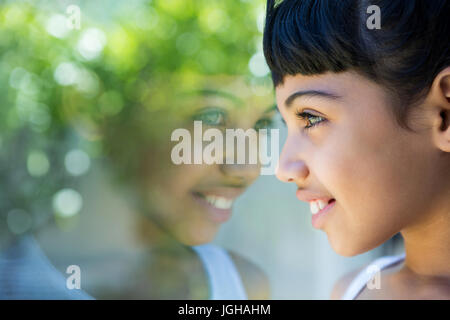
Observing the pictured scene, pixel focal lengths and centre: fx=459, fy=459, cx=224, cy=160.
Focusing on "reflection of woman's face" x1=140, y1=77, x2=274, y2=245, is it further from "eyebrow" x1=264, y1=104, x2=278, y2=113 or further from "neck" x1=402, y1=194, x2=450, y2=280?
"neck" x1=402, y1=194, x2=450, y2=280

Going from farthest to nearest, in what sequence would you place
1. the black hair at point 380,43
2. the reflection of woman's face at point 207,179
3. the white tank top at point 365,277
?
the reflection of woman's face at point 207,179 < the white tank top at point 365,277 < the black hair at point 380,43

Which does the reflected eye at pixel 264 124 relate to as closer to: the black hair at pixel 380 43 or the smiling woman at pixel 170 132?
the smiling woman at pixel 170 132

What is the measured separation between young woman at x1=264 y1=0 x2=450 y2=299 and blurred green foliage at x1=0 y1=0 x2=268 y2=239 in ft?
1.19

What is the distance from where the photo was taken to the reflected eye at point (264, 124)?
103 cm

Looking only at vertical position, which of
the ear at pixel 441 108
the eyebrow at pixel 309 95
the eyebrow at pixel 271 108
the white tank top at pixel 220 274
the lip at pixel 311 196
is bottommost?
the white tank top at pixel 220 274

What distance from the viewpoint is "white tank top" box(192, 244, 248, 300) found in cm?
109

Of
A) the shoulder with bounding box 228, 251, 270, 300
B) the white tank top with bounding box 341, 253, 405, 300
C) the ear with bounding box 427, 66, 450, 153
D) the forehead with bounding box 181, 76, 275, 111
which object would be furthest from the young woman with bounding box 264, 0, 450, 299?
the shoulder with bounding box 228, 251, 270, 300

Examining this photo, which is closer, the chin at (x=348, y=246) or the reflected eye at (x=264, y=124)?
the chin at (x=348, y=246)

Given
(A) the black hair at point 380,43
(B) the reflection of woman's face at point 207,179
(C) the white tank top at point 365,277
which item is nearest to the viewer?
(A) the black hair at point 380,43

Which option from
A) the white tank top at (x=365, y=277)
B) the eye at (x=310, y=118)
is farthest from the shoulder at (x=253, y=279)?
the eye at (x=310, y=118)

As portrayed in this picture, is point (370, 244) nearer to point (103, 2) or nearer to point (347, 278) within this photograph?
point (347, 278)

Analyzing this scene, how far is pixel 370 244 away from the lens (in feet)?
2.20
